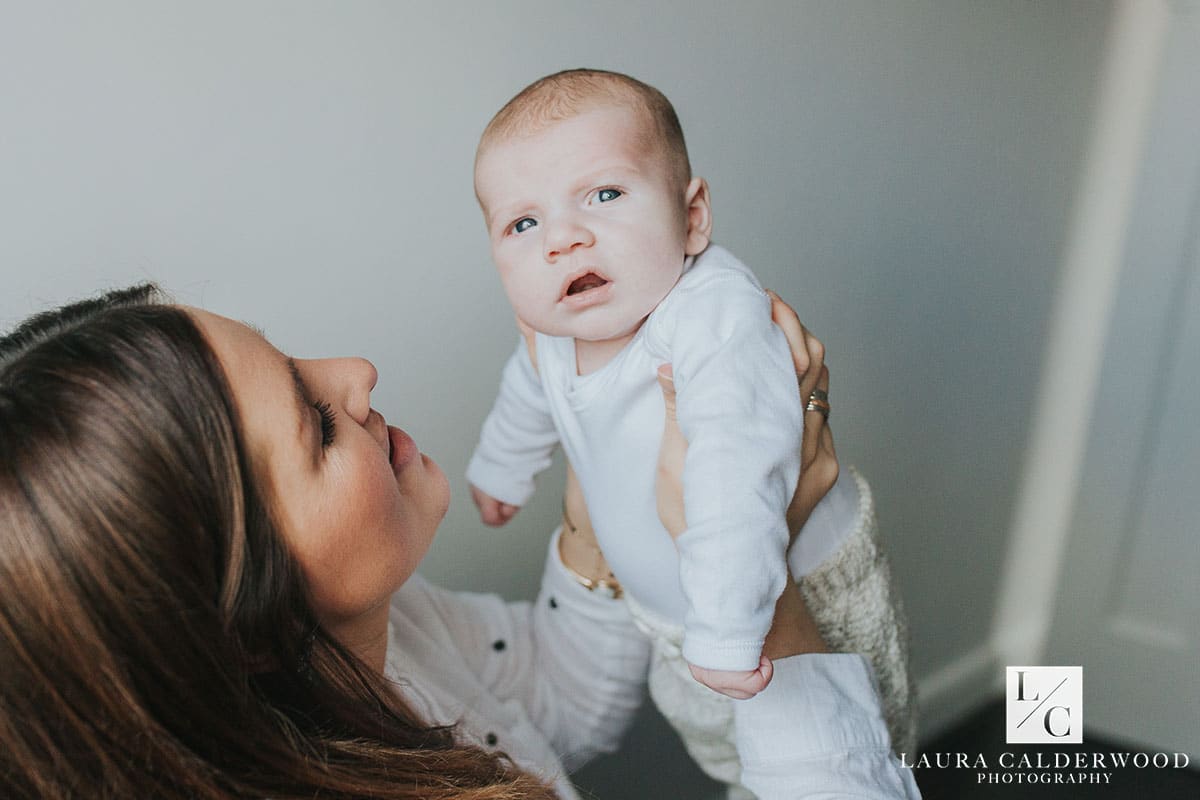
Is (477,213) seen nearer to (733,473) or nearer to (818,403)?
(818,403)

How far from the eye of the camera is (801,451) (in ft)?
3.09

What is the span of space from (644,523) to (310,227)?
1.75 ft

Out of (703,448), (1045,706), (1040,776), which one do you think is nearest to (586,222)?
(703,448)

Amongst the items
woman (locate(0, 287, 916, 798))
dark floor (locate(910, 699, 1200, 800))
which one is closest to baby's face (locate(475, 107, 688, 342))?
woman (locate(0, 287, 916, 798))

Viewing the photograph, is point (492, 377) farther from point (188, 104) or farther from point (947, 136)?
point (947, 136)

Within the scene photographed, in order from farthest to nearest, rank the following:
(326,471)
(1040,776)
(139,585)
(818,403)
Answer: (1040,776)
(818,403)
(326,471)
(139,585)

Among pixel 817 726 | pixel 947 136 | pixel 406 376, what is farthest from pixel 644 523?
pixel 947 136

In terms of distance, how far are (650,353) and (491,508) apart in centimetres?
38

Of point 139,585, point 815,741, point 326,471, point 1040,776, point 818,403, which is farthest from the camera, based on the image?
point 1040,776

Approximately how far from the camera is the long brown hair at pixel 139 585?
2.15ft

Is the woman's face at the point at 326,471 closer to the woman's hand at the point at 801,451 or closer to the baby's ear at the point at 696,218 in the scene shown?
the woman's hand at the point at 801,451

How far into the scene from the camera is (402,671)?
42.2 inches

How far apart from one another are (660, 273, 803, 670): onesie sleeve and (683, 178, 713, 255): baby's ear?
0.11m

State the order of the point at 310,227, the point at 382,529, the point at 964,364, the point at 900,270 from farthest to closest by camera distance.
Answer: the point at 964,364 < the point at 900,270 < the point at 310,227 < the point at 382,529
